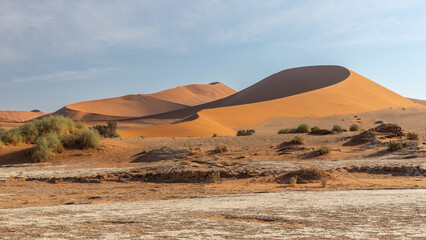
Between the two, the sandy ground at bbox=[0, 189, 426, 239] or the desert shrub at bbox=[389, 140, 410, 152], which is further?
the desert shrub at bbox=[389, 140, 410, 152]

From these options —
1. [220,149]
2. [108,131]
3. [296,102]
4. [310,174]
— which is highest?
[296,102]

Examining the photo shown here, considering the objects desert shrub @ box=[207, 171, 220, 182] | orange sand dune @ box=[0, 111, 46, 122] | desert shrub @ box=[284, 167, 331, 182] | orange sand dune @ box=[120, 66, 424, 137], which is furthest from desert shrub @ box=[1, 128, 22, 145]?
orange sand dune @ box=[0, 111, 46, 122]

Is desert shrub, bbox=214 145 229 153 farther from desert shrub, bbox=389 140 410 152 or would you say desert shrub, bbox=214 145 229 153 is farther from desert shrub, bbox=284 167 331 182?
desert shrub, bbox=389 140 410 152

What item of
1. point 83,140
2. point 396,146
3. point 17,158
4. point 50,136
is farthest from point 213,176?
point 17,158

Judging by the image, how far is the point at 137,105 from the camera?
10231 centimetres

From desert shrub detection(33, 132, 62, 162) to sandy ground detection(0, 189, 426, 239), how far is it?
1190 centimetres

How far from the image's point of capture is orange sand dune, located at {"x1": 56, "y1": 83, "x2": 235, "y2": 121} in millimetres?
89375

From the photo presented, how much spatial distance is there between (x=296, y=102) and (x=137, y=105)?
2290 inches

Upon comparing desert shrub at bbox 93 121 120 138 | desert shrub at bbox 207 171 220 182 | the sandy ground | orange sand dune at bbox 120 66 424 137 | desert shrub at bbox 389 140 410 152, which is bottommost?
desert shrub at bbox 207 171 220 182

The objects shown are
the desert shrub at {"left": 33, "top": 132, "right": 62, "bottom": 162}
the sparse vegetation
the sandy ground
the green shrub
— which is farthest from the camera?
the green shrub

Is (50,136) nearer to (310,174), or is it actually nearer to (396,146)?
(310,174)

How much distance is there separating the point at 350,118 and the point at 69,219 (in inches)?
1664

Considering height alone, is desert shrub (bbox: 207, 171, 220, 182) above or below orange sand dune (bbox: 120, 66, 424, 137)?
below

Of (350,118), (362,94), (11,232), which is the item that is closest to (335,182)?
(11,232)
